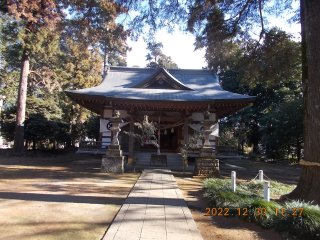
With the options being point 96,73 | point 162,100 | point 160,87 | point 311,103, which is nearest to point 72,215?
point 311,103

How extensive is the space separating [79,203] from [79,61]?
20.3 metres

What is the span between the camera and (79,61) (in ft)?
72.0

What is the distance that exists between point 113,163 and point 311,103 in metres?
7.35

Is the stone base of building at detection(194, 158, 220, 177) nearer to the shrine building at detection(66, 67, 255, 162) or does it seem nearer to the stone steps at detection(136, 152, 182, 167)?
the shrine building at detection(66, 67, 255, 162)

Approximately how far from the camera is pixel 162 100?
11055mm

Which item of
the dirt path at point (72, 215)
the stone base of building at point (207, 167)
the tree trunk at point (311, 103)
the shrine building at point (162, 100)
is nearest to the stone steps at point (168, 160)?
the shrine building at point (162, 100)

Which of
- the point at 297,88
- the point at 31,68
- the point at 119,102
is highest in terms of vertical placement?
the point at 31,68

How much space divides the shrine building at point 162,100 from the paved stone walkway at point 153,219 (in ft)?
21.2

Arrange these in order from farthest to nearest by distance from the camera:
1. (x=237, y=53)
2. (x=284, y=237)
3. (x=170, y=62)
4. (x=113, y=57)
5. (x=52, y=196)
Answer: (x=170, y=62) < (x=113, y=57) < (x=237, y=53) < (x=52, y=196) < (x=284, y=237)

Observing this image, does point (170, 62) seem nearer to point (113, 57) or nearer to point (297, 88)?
point (113, 57)

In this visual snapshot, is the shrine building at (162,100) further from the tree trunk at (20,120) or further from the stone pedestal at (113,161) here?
the tree trunk at (20,120)

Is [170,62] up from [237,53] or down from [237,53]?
up

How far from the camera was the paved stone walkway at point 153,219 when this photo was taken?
9.85 feet

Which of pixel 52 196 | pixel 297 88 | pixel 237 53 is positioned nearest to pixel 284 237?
pixel 52 196
